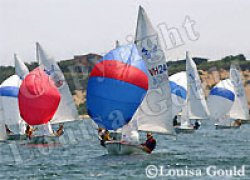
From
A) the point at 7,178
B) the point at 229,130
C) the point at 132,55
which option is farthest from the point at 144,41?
the point at 229,130

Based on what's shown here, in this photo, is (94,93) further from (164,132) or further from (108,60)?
(164,132)

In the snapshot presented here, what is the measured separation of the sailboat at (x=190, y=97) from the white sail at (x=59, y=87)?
415 inches

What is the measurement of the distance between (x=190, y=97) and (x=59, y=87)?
14043 millimetres

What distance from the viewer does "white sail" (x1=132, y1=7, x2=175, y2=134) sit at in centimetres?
3612

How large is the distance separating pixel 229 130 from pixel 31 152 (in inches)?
1035

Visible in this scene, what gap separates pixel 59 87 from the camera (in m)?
47.8

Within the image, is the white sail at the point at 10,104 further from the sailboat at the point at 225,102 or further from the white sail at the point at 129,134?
the sailboat at the point at 225,102

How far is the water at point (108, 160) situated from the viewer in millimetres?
28812

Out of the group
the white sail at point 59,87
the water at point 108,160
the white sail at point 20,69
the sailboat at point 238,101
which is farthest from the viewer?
the sailboat at point 238,101

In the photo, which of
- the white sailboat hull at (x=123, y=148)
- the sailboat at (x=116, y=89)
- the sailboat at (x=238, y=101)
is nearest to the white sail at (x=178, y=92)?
the sailboat at (x=238, y=101)

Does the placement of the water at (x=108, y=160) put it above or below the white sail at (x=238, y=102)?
below

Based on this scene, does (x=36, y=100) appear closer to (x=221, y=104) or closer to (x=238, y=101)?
(x=221, y=104)

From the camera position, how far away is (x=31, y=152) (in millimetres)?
38969

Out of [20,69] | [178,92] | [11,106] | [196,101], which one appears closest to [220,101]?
[196,101]
